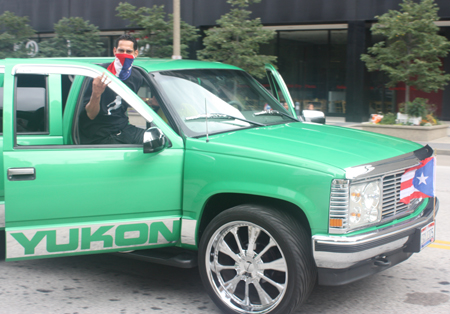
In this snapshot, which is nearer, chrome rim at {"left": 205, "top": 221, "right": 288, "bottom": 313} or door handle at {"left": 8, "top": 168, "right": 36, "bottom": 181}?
chrome rim at {"left": 205, "top": 221, "right": 288, "bottom": 313}

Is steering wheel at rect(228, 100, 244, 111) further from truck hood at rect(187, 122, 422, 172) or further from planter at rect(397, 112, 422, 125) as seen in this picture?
planter at rect(397, 112, 422, 125)

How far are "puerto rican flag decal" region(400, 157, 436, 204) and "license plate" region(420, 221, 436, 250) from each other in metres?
0.22

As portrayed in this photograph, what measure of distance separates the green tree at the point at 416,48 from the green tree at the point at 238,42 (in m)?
4.07

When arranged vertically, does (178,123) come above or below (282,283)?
above

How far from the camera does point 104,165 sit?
12.5 feet

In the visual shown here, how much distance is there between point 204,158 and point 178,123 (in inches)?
15.3

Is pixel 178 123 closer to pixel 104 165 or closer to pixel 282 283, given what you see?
pixel 104 165

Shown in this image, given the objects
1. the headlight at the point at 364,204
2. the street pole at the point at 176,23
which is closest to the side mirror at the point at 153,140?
the headlight at the point at 364,204

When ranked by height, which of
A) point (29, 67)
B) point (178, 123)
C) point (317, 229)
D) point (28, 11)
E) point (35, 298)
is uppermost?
point (28, 11)

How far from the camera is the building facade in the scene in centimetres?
2203

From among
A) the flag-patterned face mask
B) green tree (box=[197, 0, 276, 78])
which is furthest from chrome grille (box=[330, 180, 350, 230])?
green tree (box=[197, 0, 276, 78])

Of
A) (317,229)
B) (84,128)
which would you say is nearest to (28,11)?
(84,128)

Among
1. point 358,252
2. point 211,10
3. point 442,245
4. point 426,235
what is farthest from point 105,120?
point 211,10

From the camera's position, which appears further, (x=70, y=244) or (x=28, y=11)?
(x=28, y=11)
